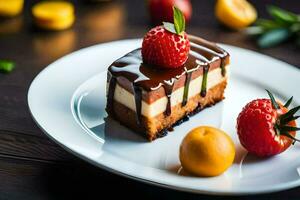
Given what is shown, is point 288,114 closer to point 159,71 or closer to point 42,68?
point 159,71

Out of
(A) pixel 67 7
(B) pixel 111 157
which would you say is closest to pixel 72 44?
(A) pixel 67 7

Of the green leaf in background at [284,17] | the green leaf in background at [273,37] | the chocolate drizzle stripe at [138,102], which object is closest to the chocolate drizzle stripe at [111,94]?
the chocolate drizzle stripe at [138,102]

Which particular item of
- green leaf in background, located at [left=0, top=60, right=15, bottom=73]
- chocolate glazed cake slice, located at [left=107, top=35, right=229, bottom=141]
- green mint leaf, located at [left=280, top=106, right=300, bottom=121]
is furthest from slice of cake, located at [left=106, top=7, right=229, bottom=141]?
green leaf in background, located at [left=0, top=60, right=15, bottom=73]

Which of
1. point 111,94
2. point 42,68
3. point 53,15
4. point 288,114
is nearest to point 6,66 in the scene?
point 42,68

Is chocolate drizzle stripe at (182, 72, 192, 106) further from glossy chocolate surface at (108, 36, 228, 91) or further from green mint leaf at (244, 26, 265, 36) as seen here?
green mint leaf at (244, 26, 265, 36)

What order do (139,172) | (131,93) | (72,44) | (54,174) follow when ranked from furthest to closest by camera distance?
(72,44)
(131,93)
(54,174)
(139,172)

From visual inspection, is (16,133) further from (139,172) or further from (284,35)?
(284,35)

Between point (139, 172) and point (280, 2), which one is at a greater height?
point (139, 172)
